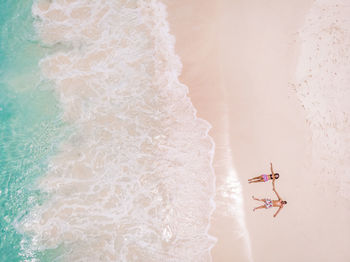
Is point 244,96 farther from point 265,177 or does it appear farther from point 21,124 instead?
point 21,124

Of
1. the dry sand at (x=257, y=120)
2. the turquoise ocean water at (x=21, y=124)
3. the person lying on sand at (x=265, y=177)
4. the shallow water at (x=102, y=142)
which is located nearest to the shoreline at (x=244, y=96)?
the dry sand at (x=257, y=120)

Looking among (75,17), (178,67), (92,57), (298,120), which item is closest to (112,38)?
(92,57)

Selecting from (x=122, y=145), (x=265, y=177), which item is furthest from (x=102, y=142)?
(x=265, y=177)

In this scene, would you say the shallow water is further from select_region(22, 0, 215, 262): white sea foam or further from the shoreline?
the shoreline

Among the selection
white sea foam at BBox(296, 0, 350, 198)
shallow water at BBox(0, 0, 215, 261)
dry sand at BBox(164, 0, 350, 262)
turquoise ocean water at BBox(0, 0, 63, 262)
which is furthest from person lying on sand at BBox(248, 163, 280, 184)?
turquoise ocean water at BBox(0, 0, 63, 262)

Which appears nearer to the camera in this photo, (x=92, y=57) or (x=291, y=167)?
(x=291, y=167)

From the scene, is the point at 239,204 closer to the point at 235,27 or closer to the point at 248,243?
the point at 248,243

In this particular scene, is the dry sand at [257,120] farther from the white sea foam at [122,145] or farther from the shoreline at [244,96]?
the white sea foam at [122,145]
